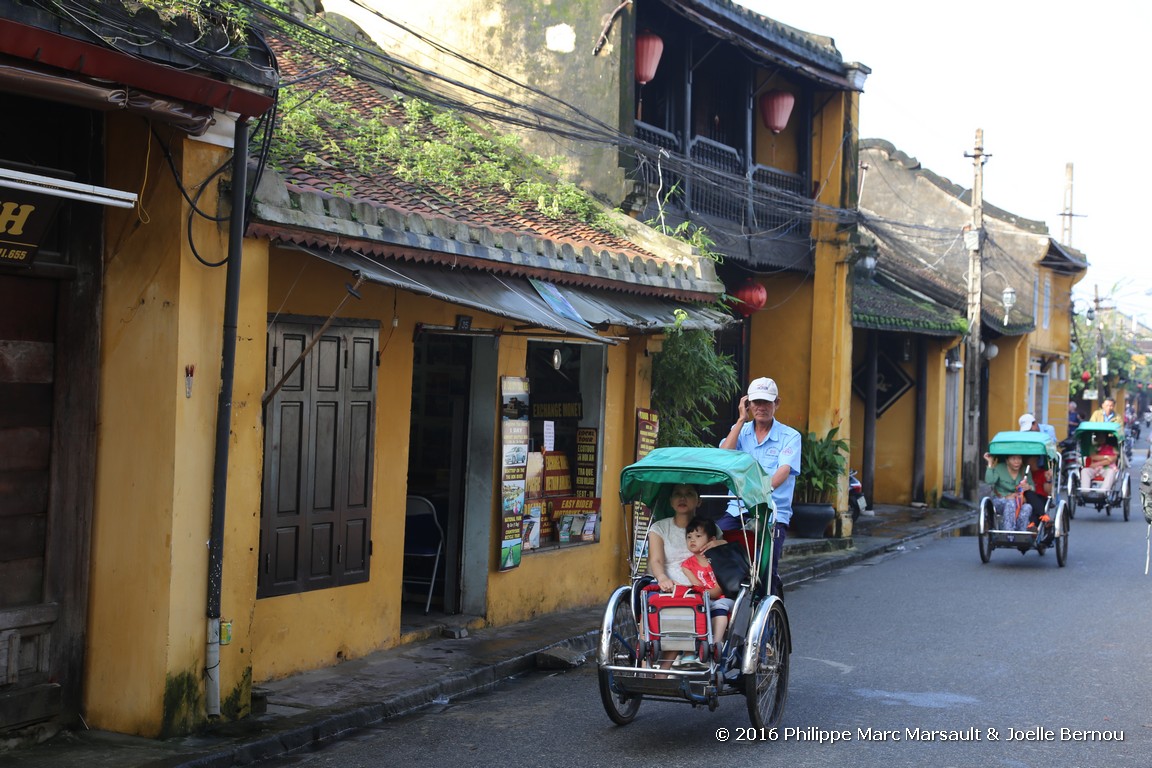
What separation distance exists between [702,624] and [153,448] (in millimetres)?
3286

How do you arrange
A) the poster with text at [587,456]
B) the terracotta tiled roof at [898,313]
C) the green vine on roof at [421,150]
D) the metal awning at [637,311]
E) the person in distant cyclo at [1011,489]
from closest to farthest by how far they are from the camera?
the green vine on roof at [421,150] < the metal awning at [637,311] < the poster with text at [587,456] < the person in distant cyclo at [1011,489] < the terracotta tiled roof at [898,313]

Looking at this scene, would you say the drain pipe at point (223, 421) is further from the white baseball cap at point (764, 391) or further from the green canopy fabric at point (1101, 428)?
the green canopy fabric at point (1101, 428)

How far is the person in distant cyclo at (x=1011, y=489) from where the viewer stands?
49.5 ft

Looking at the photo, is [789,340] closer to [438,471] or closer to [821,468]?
[821,468]

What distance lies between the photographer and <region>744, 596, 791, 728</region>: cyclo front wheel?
6742mm

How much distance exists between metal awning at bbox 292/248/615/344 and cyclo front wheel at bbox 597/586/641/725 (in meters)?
2.34

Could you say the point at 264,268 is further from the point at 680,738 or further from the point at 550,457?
the point at 550,457

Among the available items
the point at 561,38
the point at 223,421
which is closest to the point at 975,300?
the point at 561,38

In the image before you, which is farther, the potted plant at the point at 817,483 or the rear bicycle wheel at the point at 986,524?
the potted plant at the point at 817,483

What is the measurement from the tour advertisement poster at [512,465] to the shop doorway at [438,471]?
338 millimetres

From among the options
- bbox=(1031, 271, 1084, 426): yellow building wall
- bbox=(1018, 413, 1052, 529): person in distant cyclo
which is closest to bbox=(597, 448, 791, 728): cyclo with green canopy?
bbox=(1018, 413, 1052, 529): person in distant cyclo

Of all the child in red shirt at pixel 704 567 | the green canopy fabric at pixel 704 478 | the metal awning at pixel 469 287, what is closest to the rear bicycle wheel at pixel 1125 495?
the metal awning at pixel 469 287

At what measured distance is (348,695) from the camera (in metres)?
7.90

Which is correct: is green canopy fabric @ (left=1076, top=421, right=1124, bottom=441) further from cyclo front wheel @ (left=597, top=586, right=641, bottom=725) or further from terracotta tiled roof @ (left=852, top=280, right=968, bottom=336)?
cyclo front wheel @ (left=597, top=586, right=641, bottom=725)
